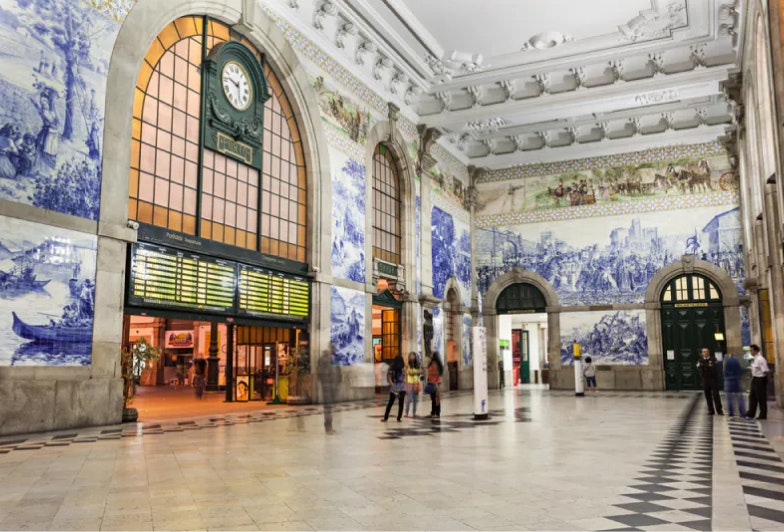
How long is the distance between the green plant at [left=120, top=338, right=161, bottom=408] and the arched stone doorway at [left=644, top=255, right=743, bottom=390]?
1988cm

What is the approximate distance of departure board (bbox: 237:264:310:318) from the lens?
49.1ft

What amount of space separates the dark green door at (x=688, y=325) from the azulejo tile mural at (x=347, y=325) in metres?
13.4

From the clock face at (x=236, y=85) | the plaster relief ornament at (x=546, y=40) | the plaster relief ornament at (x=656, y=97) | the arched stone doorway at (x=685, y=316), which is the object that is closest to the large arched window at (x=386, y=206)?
the plaster relief ornament at (x=546, y=40)

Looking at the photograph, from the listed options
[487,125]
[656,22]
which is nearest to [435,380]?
[656,22]

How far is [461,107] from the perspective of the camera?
23969 mm

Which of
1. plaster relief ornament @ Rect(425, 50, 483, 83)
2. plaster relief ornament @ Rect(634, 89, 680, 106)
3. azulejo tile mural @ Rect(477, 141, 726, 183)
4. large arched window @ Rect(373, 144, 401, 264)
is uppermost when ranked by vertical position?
plaster relief ornament @ Rect(425, 50, 483, 83)

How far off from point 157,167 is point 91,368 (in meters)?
4.31

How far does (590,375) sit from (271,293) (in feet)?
41.7

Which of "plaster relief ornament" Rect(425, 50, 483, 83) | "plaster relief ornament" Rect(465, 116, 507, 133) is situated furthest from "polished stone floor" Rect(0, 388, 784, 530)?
"plaster relief ornament" Rect(465, 116, 507, 133)

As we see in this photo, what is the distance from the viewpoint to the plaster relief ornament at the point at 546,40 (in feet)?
65.5

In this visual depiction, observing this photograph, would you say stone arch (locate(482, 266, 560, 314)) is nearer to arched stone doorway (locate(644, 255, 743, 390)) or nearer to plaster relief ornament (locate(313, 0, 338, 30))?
arched stone doorway (locate(644, 255, 743, 390))

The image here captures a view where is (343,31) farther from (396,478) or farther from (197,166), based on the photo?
(396,478)

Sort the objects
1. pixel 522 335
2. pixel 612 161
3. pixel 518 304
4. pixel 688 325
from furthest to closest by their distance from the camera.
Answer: pixel 522 335, pixel 518 304, pixel 612 161, pixel 688 325

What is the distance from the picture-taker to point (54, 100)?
1068cm
